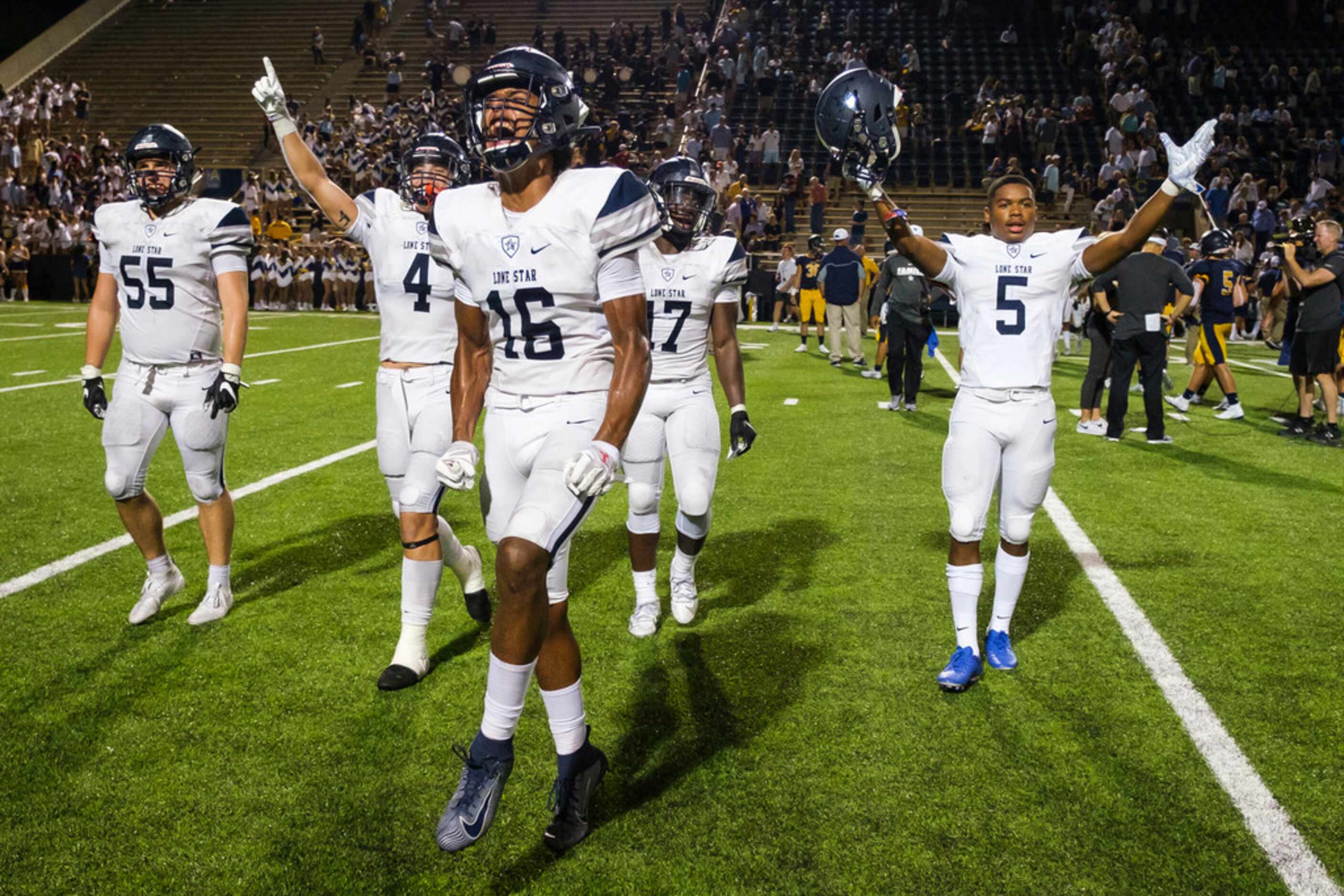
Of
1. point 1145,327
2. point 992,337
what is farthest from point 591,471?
point 1145,327

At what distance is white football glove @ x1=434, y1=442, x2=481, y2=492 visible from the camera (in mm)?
3057

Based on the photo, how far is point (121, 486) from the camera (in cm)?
482

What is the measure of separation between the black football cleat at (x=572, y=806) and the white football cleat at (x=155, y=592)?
9.22 ft

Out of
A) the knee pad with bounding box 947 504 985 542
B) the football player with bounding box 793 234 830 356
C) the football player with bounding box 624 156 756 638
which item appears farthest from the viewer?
the football player with bounding box 793 234 830 356

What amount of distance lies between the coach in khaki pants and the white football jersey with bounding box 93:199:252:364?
38.9ft

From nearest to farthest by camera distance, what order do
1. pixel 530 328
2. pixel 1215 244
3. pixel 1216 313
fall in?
pixel 530 328
pixel 1216 313
pixel 1215 244

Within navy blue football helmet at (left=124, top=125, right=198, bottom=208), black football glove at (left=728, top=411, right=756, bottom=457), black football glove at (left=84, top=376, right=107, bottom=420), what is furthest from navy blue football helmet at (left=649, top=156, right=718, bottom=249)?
black football glove at (left=84, top=376, right=107, bottom=420)

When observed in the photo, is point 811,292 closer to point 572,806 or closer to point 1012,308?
point 1012,308

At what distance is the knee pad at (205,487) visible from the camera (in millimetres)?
4965

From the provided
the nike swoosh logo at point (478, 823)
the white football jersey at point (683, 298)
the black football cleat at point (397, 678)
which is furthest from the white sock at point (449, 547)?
the nike swoosh logo at point (478, 823)

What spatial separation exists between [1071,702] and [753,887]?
1889 millimetres

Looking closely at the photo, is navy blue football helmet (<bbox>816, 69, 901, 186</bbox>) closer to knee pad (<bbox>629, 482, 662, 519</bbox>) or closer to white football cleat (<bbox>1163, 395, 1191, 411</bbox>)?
knee pad (<bbox>629, 482, 662, 519</bbox>)

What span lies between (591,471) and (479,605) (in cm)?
242

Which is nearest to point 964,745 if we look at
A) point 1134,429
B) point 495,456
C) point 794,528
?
point 495,456
